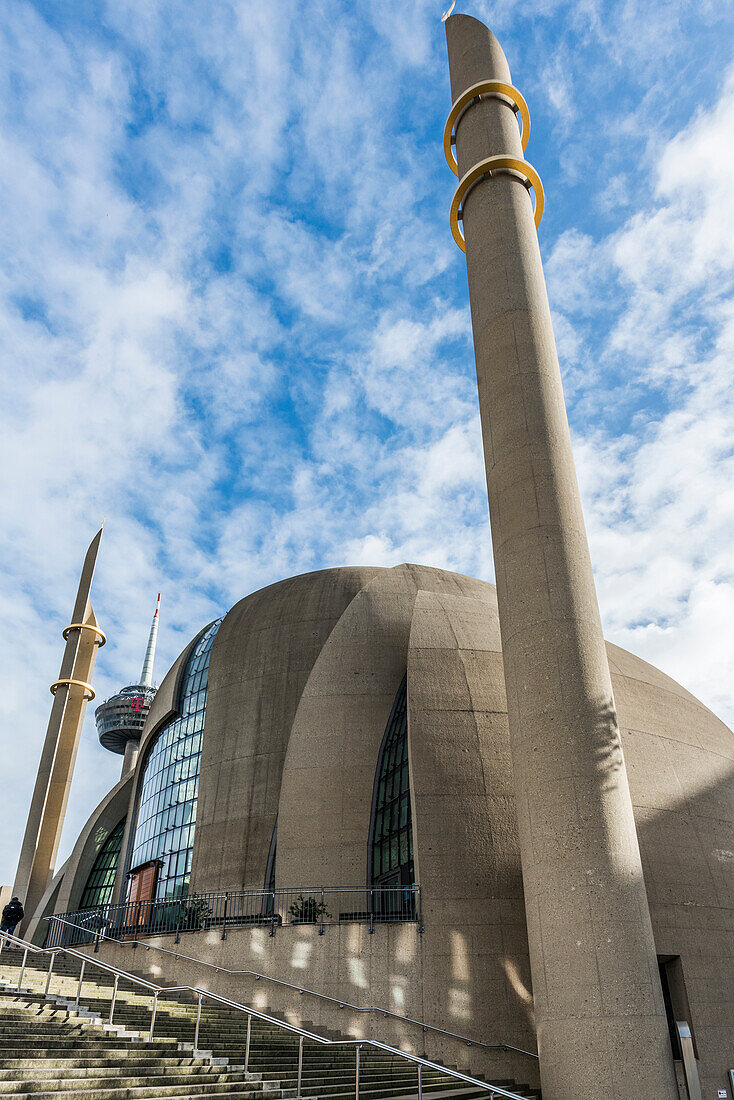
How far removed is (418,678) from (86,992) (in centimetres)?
944

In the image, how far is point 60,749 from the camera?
41.2 meters

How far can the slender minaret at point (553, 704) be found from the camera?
11430 mm

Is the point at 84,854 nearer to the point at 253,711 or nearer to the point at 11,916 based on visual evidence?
the point at 253,711

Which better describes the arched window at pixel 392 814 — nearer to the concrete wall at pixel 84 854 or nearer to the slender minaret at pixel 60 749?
the concrete wall at pixel 84 854

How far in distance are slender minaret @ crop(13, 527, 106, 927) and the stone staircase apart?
25.9m

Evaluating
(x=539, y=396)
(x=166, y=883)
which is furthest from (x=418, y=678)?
(x=166, y=883)

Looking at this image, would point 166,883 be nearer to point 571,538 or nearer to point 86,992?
A: point 86,992

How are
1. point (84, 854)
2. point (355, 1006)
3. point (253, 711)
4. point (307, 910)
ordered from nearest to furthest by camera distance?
1. point (355, 1006)
2. point (307, 910)
3. point (253, 711)
4. point (84, 854)

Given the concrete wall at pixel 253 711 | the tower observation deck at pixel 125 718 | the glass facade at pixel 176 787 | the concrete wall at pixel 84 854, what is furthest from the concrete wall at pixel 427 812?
the tower observation deck at pixel 125 718

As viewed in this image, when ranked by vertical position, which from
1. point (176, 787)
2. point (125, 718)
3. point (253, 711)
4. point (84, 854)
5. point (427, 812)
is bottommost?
point (427, 812)

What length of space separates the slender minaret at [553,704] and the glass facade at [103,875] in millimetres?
30690

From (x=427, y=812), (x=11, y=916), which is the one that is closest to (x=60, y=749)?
(x=11, y=916)

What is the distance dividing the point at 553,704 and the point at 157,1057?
8061mm

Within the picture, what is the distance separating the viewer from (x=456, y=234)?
21.9 meters
